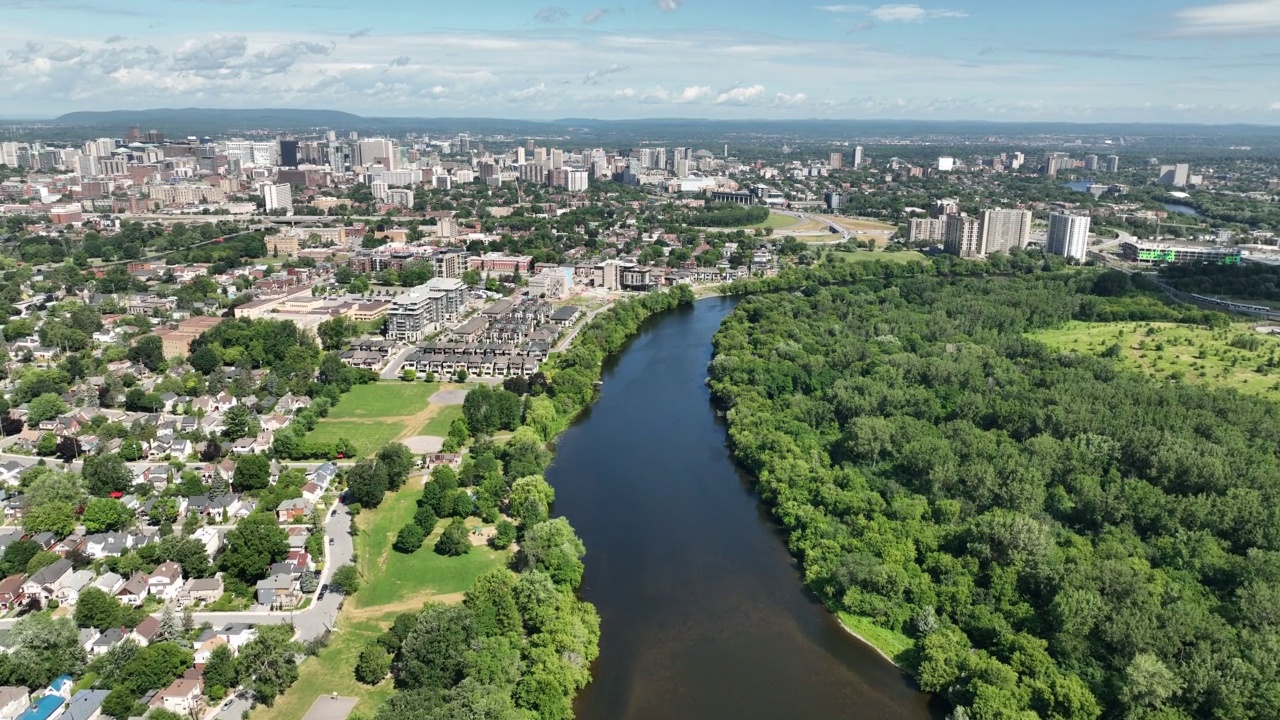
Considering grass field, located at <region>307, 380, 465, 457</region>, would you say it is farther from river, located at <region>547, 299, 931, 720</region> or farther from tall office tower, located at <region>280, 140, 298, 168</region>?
tall office tower, located at <region>280, 140, 298, 168</region>

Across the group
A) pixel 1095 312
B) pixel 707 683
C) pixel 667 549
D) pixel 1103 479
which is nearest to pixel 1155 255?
pixel 1095 312

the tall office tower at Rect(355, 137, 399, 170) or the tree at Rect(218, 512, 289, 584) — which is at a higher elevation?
the tall office tower at Rect(355, 137, 399, 170)

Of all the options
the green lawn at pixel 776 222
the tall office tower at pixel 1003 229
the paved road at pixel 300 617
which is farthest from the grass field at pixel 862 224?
the paved road at pixel 300 617

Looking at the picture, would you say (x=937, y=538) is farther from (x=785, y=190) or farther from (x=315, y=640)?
(x=785, y=190)

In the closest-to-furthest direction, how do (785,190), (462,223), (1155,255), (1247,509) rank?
(1247,509), (1155,255), (462,223), (785,190)

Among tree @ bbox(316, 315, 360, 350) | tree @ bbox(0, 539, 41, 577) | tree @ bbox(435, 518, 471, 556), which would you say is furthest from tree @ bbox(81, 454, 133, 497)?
tree @ bbox(316, 315, 360, 350)
